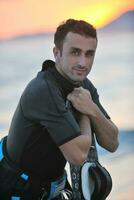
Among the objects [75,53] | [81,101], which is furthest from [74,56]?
[81,101]

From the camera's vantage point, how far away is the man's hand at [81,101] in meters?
1.83

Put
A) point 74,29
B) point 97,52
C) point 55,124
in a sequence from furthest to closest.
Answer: point 97,52 → point 74,29 → point 55,124

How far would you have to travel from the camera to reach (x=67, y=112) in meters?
1.69

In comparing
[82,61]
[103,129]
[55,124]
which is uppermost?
[82,61]

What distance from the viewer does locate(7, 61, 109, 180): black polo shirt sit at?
167cm

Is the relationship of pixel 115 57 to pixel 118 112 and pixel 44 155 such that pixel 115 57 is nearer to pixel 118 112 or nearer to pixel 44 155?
pixel 118 112

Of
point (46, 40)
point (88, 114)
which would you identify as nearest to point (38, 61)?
point (46, 40)

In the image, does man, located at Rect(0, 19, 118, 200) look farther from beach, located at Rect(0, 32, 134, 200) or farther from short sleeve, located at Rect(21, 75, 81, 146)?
beach, located at Rect(0, 32, 134, 200)

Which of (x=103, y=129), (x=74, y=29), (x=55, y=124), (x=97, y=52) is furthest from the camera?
(x=97, y=52)

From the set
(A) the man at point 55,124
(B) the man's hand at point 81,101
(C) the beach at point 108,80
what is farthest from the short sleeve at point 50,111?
(C) the beach at point 108,80

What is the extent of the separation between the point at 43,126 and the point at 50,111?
8 centimetres

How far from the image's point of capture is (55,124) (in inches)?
65.4

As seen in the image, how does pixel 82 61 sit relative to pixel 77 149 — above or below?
above

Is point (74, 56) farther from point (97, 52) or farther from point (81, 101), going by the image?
point (97, 52)
